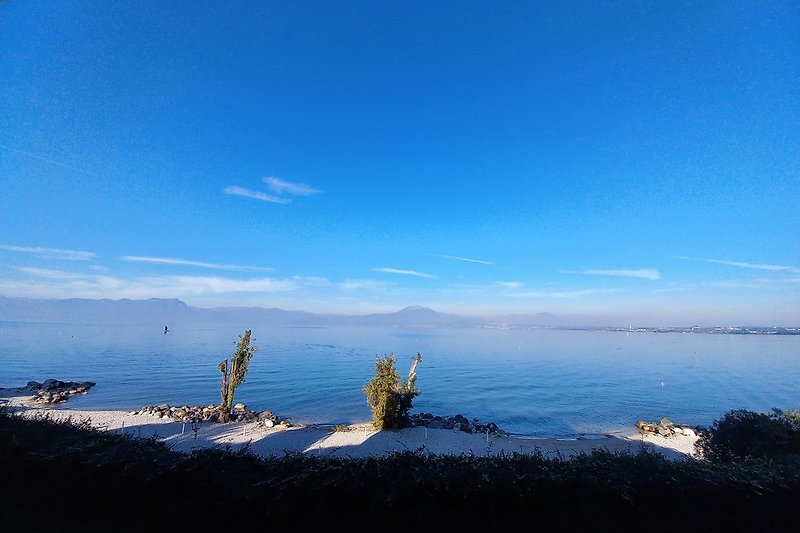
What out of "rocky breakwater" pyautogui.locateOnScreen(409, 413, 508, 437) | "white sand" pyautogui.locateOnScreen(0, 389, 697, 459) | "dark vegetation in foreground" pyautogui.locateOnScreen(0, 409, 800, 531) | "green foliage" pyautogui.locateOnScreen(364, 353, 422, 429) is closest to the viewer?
"dark vegetation in foreground" pyautogui.locateOnScreen(0, 409, 800, 531)

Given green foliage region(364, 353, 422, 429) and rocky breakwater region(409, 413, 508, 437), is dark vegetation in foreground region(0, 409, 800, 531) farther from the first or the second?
rocky breakwater region(409, 413, 508, 437)

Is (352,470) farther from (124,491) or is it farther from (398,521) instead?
(124,491)

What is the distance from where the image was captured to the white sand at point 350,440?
58.9 feet

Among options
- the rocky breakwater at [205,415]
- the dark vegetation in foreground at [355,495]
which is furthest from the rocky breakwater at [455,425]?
the dark vegetation in foreground at [355,495]

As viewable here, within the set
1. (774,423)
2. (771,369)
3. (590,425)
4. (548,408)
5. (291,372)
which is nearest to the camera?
(774,423)

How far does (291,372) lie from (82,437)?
4629 centimetres

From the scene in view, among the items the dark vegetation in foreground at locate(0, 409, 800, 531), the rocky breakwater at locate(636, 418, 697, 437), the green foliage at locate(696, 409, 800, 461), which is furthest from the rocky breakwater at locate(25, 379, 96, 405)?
the rocky breakwater at locate(636, 418, 697, 437)

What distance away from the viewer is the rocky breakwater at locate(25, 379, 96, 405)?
96.1 feet

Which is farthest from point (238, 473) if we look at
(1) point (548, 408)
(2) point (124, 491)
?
(1) point (548, 408)

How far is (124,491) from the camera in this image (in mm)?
6047

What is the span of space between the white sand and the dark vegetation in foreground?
38.5 feet

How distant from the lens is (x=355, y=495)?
19.4 ft

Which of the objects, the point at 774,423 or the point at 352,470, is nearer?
the point at 352,470

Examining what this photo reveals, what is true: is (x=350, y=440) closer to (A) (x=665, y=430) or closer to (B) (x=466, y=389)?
(A) (x=665, y=430)
